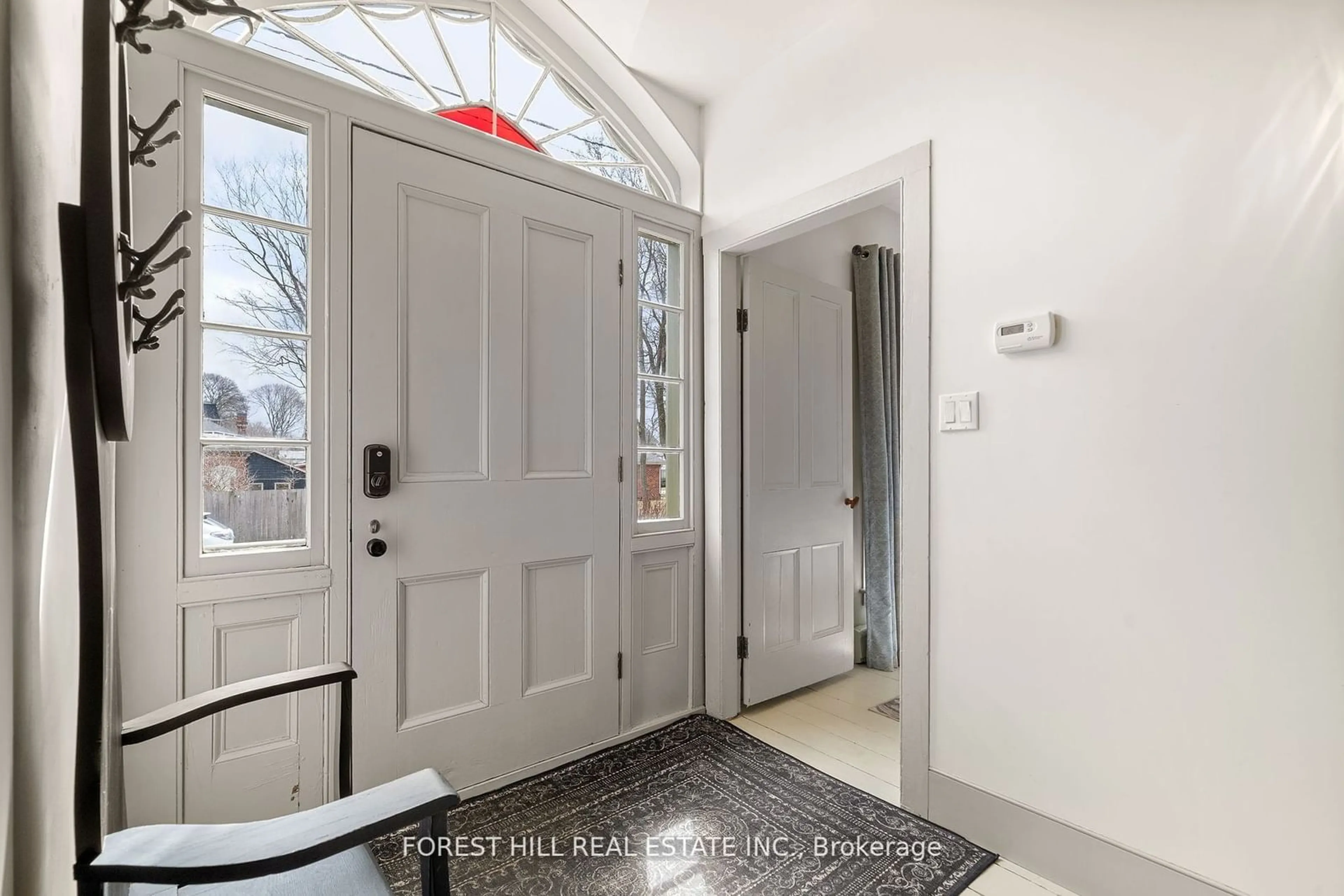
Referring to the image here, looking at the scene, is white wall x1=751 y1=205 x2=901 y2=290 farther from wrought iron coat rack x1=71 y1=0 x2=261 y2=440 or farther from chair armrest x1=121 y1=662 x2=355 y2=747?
wrought iron coat rack x1=71 y1=0 x2=261 y2=440

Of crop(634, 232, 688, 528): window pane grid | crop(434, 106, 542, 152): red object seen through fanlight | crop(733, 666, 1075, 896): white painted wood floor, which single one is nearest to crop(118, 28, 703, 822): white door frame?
crop(434, 106, 542, 152): red object seen through fanlight

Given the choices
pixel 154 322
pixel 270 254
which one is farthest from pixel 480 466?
pixel 154 322

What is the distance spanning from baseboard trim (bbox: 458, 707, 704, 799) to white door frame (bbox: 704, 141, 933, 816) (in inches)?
8.7

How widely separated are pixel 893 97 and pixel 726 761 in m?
2.37

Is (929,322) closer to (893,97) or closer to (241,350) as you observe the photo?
(893,97)

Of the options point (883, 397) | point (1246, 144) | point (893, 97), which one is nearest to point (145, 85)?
point (893, 97)

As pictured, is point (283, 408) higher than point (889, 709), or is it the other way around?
point (283, 408)

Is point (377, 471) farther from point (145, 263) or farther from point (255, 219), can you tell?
point (145, 263)

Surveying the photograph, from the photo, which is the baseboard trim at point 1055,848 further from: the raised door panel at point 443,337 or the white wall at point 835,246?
the white wall at point 835,246

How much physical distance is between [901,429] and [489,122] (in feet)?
5.96

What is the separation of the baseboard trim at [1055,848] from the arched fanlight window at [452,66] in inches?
98.3

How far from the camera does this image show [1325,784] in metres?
1.33

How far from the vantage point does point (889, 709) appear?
285 centimetres

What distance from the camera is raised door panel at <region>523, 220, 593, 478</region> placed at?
224 centimetres
